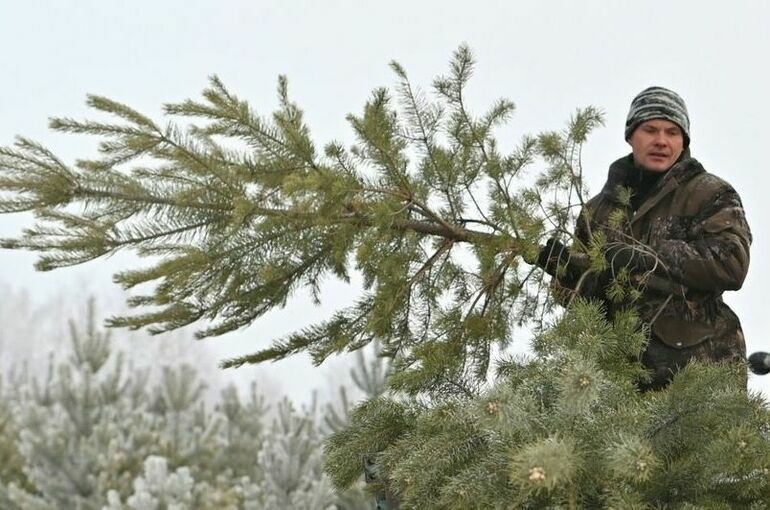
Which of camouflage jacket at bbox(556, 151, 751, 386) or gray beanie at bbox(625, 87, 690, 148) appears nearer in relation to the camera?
camouflage jacket at bbox(556, 151, 751, 386)

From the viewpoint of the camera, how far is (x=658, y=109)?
10.6 ft

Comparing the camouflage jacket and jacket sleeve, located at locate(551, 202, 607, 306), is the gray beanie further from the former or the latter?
jacket sleeve, located at locate(551, 202, 607, 306)

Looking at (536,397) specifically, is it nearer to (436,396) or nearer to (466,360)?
(436,396)

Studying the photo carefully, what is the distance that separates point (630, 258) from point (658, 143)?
0.40 m

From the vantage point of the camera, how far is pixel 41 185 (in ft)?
10.1

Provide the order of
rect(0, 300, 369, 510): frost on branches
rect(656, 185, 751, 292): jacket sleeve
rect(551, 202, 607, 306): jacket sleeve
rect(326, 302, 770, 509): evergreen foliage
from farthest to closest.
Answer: rect(0, 300, 369, 510): frost on branches → rect(551, 202, 607, 306): jacket sleeve → rect(656, 185, 751, 292): jacket sleeve → rect(326, 302, 770, 509): evergreen foliage

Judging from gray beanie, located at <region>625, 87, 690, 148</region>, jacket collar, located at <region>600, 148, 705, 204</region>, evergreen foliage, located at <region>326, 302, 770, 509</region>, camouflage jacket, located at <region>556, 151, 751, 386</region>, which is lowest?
evergreen foliage, located at <region>326, 302, 770, 509</region>

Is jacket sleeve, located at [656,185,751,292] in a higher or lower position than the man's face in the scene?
lower

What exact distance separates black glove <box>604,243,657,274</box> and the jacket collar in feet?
0.76

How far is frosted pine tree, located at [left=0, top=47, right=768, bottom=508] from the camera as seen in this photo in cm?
249

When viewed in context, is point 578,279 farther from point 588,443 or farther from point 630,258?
point 588,443

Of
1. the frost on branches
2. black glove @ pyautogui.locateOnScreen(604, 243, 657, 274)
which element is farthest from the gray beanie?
the frost on branches

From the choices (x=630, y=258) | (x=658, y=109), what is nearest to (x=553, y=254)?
(x=630, y=258)

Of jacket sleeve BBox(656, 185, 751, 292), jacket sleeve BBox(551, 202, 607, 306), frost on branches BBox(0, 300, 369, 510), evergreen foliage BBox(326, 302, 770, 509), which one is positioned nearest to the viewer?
evergreen foliage BBox(326, 302, 770, 509)
